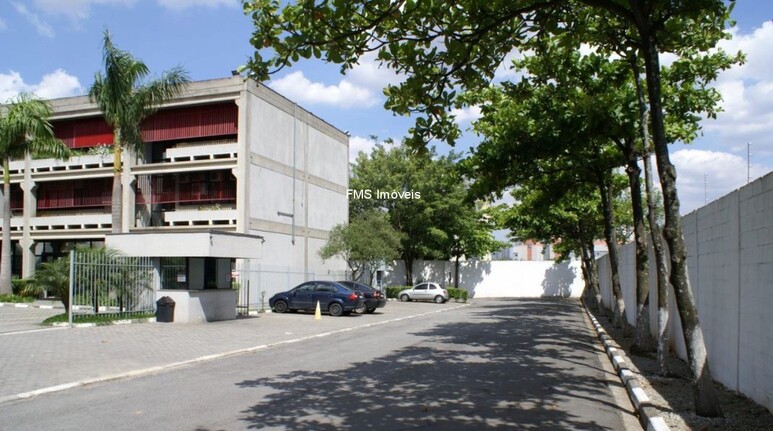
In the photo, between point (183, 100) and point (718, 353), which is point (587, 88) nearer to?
point (718, 353)

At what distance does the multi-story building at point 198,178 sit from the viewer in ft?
106

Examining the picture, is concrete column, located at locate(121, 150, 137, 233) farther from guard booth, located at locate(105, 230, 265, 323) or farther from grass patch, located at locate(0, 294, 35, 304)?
guard booth, located at locate(105, 230, 265, 323)

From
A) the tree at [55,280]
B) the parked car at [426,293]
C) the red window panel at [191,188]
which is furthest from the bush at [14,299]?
the parked car at [426,293]

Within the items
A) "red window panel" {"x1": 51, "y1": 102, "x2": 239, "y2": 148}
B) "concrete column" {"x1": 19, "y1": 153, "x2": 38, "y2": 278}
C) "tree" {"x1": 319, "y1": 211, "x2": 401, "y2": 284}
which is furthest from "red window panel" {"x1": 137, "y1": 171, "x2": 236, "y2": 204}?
"concrete column" {"x1": 19, "y1": 153, "x2": 38, "y2": 278}

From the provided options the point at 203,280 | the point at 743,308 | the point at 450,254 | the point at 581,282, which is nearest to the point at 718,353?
the point at 743,308

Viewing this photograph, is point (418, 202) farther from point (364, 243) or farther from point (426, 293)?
point (364, 243)

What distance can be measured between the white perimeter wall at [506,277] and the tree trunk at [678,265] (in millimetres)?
46208

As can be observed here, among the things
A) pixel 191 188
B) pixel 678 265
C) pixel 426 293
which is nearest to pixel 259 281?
pixel 191 188

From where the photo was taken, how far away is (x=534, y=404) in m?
8.62

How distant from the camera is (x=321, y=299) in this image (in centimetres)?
2780

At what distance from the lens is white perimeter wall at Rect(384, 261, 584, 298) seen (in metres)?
54.4

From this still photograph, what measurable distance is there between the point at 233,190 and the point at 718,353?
26.9m

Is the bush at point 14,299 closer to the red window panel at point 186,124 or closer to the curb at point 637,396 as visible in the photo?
the red window panel at point 186,124

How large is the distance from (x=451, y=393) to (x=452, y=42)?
4933 mm
